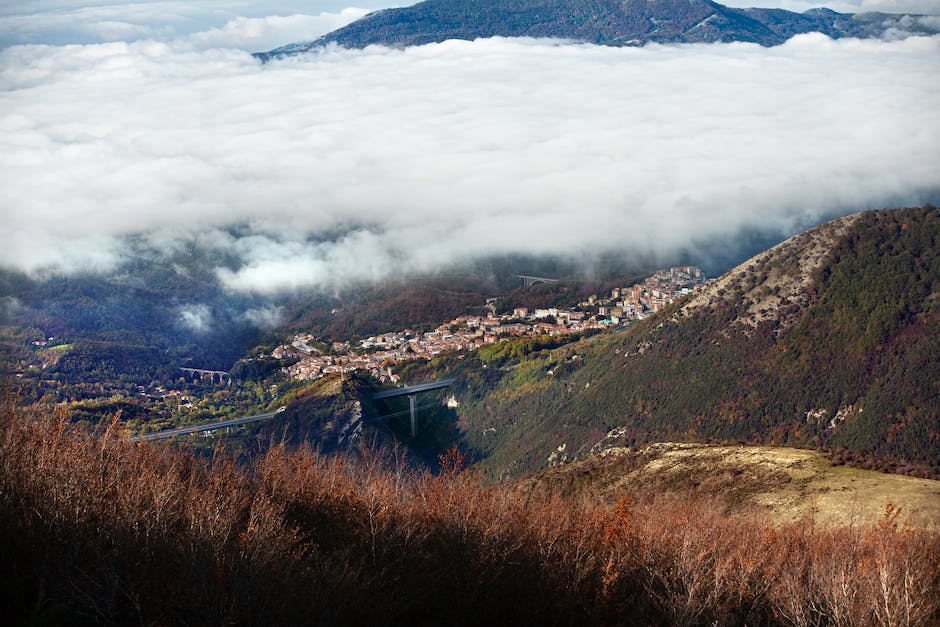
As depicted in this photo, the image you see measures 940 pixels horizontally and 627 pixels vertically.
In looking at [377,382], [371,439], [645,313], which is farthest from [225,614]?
[645,313]

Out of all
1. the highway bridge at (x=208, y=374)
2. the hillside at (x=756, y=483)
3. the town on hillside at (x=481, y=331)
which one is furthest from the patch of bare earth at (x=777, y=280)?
the highway bridge at (x=208, y=374)

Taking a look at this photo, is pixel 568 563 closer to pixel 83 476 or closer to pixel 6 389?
pixel 83 476

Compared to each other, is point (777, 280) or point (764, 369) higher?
point (777, 280)

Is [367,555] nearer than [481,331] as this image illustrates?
Yes

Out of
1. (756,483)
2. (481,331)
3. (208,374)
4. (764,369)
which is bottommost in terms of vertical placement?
(481,331)

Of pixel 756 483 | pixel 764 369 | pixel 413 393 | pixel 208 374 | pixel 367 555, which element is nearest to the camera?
pixel 367 555

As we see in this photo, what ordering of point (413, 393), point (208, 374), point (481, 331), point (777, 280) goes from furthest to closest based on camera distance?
point (481, 331) → point (208, 374) → point (777, 280) → point (413, 393)

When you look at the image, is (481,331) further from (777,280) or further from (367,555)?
(367,555)

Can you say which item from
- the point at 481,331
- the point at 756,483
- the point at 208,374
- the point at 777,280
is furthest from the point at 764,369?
the point at 208,374
